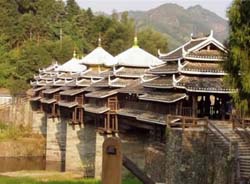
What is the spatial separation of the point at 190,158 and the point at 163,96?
14.7 feet

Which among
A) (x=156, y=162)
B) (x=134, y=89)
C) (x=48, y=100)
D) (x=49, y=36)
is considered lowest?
(x=156, y=162)

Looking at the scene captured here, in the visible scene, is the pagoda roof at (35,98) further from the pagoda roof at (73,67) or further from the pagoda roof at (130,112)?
the pagoda roof at (130,112)

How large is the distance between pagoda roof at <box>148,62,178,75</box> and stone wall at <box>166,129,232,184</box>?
3.44m

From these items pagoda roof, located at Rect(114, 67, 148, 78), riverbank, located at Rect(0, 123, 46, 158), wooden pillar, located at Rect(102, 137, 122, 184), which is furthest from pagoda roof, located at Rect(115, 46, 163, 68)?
wooden pillar, located at Rect(102, 137, 122, 184)

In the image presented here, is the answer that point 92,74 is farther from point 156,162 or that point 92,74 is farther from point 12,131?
point 156,162

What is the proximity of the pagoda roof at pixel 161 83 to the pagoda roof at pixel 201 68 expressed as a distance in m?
0.89

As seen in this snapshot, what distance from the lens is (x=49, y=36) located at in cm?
7594

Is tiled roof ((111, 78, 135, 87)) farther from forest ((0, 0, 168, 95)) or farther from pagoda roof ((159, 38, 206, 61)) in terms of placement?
forest ((0, 0, 168, 95))

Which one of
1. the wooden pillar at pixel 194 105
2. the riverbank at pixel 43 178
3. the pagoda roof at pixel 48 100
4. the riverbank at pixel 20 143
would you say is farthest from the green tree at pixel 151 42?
the wooden pillar at pixel 194 105

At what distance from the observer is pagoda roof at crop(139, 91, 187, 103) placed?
20859 millimetres

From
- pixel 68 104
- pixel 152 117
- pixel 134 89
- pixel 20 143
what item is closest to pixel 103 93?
pixel 134 89

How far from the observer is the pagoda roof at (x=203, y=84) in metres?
20.5

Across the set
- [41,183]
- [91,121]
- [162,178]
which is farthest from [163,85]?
[91,121]

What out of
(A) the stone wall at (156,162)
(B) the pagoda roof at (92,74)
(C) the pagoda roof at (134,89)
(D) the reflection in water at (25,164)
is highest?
(B) the pagoda roof at (92,74)
